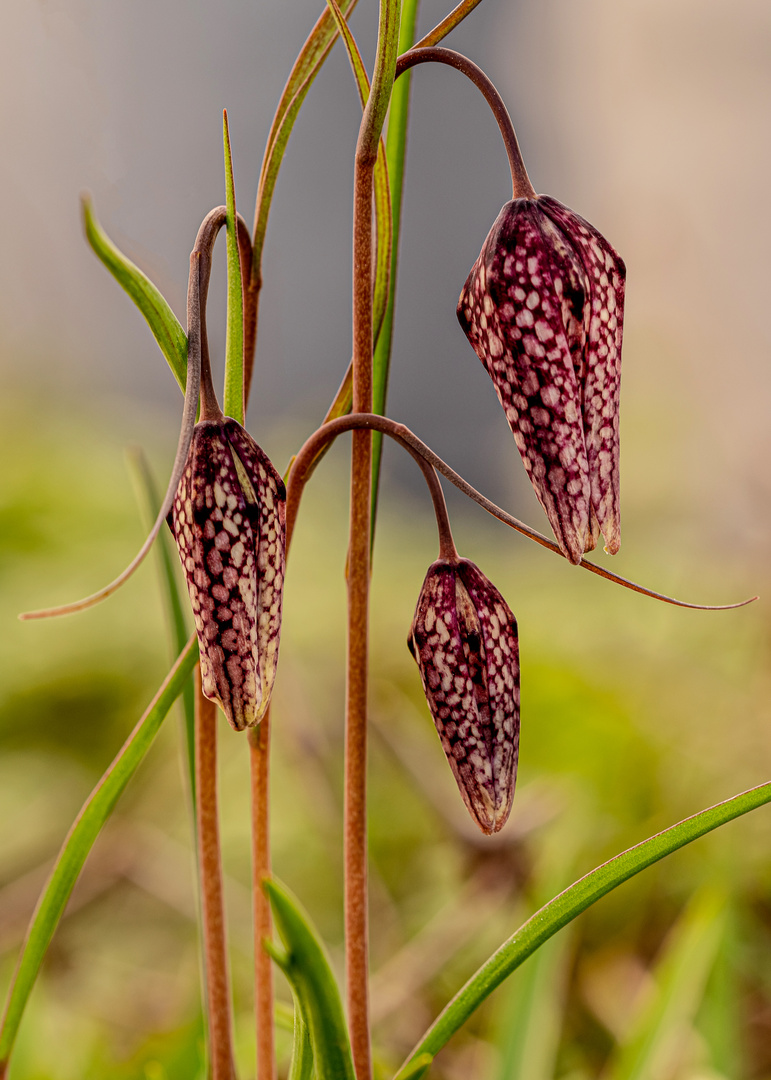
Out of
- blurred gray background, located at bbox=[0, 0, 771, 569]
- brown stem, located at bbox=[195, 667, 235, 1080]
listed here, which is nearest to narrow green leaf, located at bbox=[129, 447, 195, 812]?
brown stem, located at bbox=[195, 667, 235, 1080]

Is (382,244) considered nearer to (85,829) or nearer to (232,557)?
(232,557)

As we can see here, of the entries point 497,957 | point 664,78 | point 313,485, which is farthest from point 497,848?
point 664,78

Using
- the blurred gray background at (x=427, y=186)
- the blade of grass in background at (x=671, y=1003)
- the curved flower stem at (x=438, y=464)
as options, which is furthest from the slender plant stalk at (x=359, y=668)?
the blurred gray background at (x=427, y=186)

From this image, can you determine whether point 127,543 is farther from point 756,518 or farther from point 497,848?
point 756,518

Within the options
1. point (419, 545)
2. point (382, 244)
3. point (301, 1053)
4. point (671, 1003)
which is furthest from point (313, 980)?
point (419, 545)

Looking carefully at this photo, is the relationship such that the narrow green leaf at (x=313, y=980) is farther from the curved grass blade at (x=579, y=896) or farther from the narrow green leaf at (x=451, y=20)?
the narrow green leaf at (x=451, y=20)

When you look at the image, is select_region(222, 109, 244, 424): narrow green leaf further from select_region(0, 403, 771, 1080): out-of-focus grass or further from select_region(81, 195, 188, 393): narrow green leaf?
select_region(0, 403, 771, 1080): out-of-focus grass
